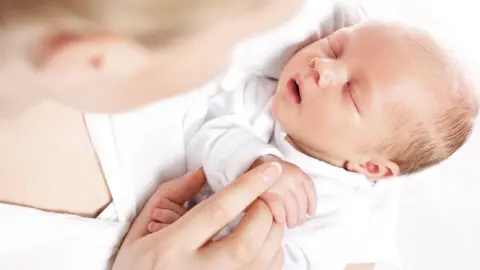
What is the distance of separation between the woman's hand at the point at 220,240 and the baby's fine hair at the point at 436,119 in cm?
18

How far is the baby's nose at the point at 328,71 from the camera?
835mm

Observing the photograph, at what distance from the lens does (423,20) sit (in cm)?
120

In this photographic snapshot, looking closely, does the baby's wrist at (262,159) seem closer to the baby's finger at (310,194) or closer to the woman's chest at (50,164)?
the baby's finger at (310,194)

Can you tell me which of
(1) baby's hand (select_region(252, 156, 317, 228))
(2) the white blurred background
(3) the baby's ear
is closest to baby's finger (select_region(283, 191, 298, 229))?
(1) baby's hand (select_region(252, 156, 317, 228))

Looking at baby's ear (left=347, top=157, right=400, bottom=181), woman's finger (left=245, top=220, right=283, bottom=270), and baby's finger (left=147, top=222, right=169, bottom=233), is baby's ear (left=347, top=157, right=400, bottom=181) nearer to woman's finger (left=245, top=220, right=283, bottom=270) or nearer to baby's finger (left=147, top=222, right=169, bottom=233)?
woman's finger (left=245, top=220, right=283, bottom=270)

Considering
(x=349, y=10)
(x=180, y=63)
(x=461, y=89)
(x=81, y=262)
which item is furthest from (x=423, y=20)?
(x=180, y=63)

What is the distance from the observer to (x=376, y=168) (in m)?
0.91

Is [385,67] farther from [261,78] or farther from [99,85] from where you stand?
[99,85]

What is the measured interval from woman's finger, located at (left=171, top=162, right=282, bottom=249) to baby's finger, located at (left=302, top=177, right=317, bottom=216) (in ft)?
0.33

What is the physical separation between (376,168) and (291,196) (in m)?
0.14

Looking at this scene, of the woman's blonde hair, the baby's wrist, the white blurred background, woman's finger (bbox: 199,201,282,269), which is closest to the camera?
the woman's blonde hair

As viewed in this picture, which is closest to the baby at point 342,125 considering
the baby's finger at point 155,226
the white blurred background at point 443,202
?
the baby's finger at point 155,226

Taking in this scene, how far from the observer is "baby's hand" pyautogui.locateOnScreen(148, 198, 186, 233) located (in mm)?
804

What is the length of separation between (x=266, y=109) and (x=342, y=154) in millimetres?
123
